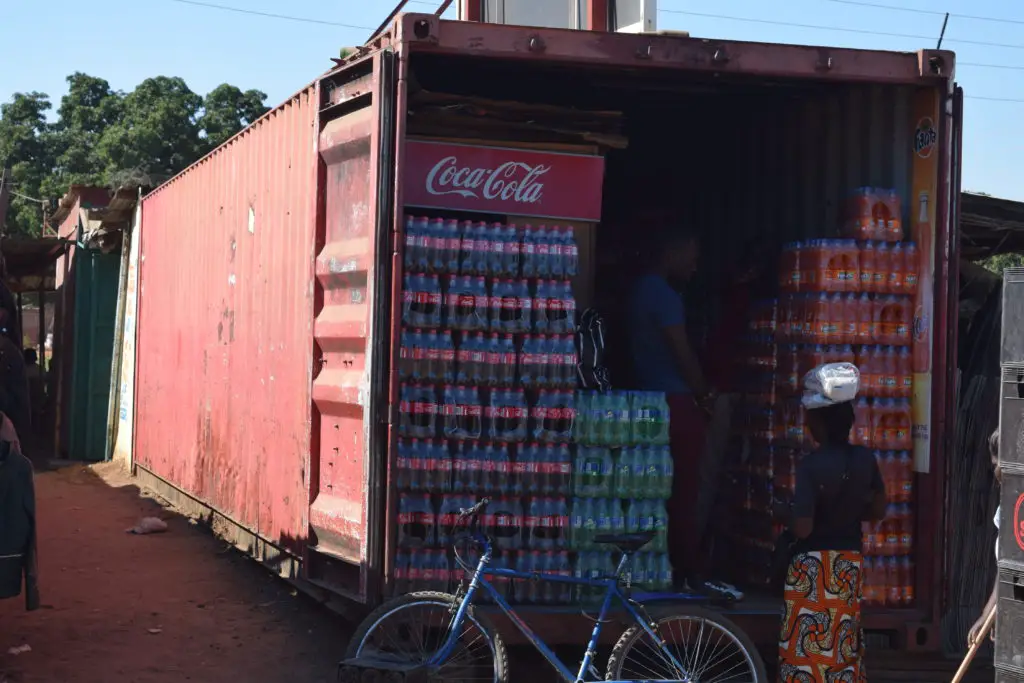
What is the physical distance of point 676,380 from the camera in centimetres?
702

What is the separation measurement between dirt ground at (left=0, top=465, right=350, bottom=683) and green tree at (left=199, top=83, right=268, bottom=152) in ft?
97.1

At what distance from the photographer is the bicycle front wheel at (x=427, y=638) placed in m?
5.72

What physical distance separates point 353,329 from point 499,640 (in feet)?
6.53

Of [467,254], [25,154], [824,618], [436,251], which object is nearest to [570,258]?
[467,254]

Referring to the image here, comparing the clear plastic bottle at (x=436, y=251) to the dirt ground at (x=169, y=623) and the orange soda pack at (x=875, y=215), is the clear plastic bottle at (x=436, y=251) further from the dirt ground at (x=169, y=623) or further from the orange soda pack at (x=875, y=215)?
the orange soda pack at (x=875, y=215)

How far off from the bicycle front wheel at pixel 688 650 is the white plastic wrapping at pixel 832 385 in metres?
1.21

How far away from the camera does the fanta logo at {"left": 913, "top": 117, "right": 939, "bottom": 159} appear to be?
676 centimetres

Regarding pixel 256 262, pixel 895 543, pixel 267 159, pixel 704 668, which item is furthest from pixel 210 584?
pixel 895 543

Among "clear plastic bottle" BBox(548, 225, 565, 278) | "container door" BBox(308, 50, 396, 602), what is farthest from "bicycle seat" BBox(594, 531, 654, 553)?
"clear plastic bottle" BBox(548, 225, 565, 278)

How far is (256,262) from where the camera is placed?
30.1ft

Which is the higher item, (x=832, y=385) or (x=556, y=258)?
(x=556, y=258)

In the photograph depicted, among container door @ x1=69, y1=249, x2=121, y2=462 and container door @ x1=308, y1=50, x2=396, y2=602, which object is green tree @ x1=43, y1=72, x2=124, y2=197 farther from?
container door @ x1=308, y1=50, x2=396, y2=602

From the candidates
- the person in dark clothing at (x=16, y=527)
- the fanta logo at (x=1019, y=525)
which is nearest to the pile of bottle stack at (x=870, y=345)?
the fanta logo at (x=1019, y=525)

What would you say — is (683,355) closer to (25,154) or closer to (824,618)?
(824,618)
